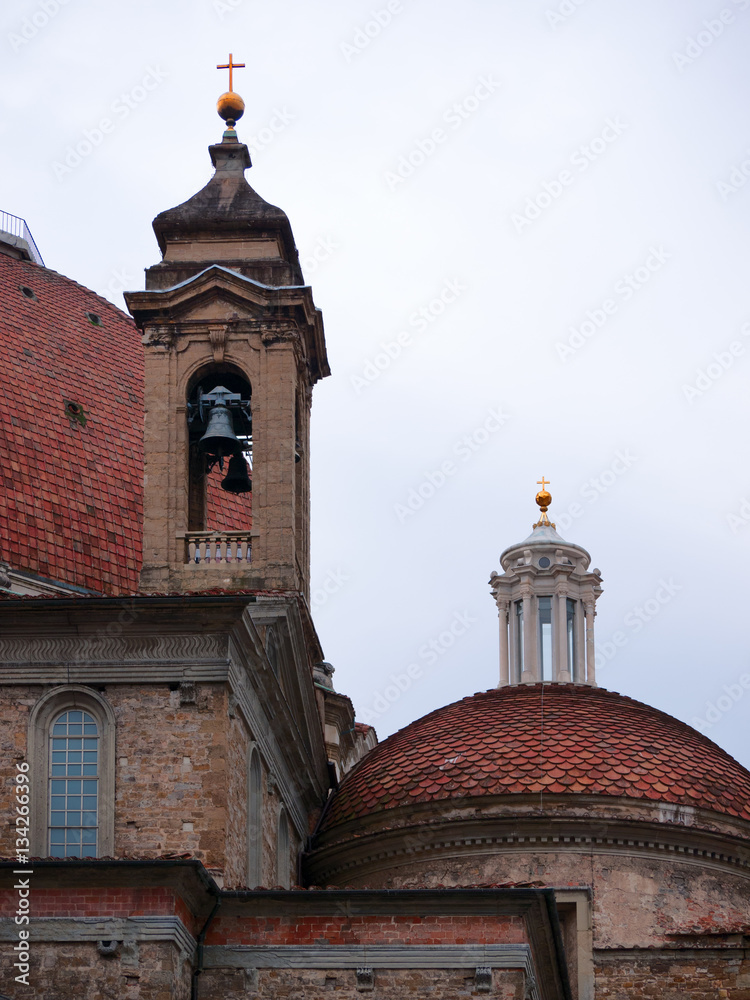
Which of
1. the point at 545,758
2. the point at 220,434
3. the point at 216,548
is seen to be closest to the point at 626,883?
the point at 545,758

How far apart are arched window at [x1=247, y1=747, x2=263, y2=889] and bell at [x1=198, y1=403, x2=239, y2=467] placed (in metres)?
5.94

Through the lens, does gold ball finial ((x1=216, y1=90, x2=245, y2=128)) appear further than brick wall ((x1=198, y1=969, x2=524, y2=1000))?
Yes

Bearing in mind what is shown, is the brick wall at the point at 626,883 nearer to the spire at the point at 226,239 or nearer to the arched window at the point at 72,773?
the arched window at the point at 72,773

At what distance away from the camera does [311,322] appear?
38.4 meters

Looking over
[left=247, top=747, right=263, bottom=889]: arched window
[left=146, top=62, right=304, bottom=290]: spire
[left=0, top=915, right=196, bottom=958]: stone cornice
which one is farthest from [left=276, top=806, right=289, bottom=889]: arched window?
[left=146, top=62, right=304, bottom=290]: spire

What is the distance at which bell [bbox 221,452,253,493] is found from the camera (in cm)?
3806

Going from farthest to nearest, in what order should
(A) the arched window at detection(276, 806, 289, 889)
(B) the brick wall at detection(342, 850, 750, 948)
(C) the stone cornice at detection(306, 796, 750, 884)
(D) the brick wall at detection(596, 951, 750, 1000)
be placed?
(C) the stone cornice at detection(306, 796, 750, 884) → (B) the brick wall at detection(342, 850, 750, 948) → (A) the arched window at detection(276, 806, 289, 889) → (D) the brick wall at detection(596, 951, 750, 1000)

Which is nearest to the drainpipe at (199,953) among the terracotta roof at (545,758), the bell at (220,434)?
the terracotta roof at (545,758)

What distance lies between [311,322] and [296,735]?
7.19m

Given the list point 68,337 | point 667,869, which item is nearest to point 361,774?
point 667,869

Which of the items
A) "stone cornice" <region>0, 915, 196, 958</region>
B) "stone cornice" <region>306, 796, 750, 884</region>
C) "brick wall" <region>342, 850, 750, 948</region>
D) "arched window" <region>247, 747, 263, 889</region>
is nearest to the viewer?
"stone cornice" <region>0, 915, 196, 958</region>

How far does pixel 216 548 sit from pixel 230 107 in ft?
30.9

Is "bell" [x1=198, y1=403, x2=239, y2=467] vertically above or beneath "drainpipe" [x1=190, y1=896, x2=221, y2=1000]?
above

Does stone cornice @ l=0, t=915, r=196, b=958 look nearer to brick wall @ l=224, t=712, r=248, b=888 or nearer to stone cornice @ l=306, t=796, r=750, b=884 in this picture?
brick wall @ l=224, t=712, r=248, b=888
